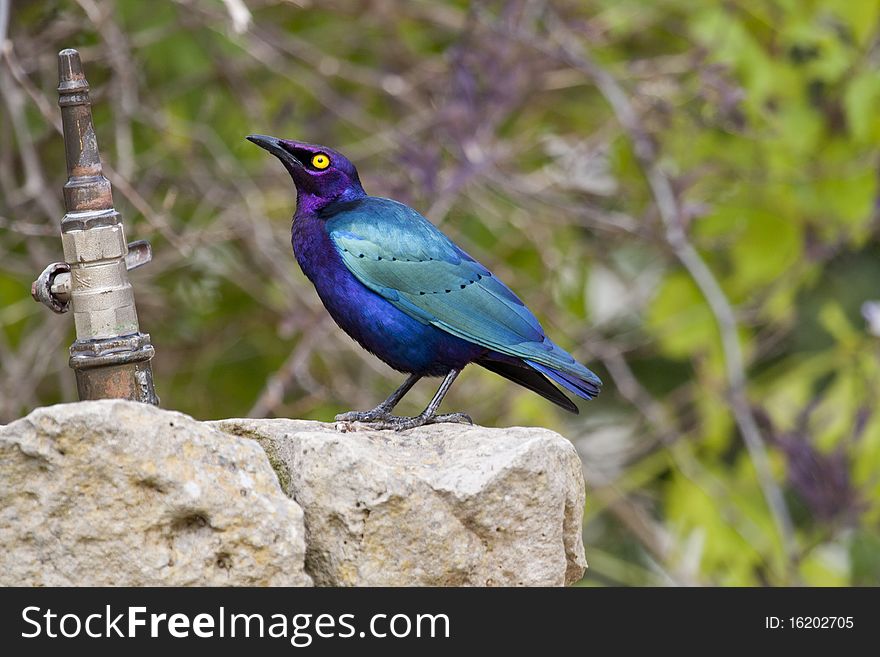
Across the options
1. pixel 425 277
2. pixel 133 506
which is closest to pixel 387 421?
pixel 425 277

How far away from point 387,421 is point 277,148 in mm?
840

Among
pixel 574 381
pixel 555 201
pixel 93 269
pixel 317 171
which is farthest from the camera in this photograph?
pixel 555 201

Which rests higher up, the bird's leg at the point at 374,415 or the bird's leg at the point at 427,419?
the bird's leg at the point at 374,415

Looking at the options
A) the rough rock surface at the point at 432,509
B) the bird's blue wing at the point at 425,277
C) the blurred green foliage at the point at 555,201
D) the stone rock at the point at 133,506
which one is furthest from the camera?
the blurred green foliage at the point at 555,201

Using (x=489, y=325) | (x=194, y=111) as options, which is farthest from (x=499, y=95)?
(x=489, y=325)

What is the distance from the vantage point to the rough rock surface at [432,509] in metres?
3.04

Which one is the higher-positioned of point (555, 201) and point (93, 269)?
point (555, 201)

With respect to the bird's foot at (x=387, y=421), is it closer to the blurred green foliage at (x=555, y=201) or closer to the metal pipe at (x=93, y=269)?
the metal pipe at (x=93, y=269)

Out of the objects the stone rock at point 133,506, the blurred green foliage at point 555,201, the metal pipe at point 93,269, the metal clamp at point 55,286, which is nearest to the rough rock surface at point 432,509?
the stone rock at point 133,506

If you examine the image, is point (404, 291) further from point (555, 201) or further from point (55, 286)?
point (555, 201)

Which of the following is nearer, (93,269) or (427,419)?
(93,269)

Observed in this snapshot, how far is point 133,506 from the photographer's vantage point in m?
2.84

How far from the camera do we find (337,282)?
395 cm

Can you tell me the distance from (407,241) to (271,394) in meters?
1.80
